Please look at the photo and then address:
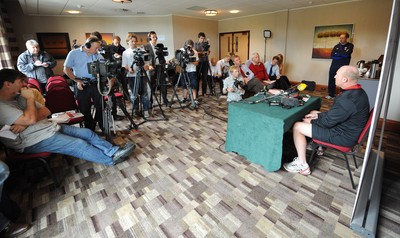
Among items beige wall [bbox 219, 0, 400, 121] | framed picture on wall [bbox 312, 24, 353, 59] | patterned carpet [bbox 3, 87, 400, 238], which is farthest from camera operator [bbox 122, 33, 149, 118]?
framed picture on wall [bbox 312, 24, 353, 59]

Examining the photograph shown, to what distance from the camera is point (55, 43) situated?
690 cm

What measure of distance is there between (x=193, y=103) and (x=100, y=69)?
2301 millimetres

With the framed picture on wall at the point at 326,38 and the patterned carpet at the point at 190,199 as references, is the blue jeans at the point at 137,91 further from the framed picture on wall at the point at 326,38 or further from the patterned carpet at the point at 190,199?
the framed picture on wall at the point at 326,38

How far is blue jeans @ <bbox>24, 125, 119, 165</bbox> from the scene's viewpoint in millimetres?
2076

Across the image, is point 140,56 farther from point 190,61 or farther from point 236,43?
point 236,43

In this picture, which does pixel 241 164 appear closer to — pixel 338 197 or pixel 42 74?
pixel 338 197

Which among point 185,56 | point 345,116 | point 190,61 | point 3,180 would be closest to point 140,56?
point 185,56

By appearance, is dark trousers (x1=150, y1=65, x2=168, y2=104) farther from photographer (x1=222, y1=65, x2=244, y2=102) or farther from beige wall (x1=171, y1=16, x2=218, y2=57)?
beige wall (x1=171, y1=16, x2=218, y2=57)

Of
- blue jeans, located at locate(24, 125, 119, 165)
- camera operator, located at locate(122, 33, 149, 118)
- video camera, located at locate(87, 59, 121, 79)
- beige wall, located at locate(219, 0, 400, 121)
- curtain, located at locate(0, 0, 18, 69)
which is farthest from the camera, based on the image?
beige wall, located at locate(219, 0, 400, 121)

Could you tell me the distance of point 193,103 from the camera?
468 centimetres

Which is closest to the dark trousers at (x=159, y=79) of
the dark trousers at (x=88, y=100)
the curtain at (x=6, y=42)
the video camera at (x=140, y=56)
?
the video camera at (x=140, y=56)

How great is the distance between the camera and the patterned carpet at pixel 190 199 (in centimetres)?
165

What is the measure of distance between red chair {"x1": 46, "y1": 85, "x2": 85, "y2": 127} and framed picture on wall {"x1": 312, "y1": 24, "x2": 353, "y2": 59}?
22.3ft

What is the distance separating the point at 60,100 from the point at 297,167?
316 centimetres
